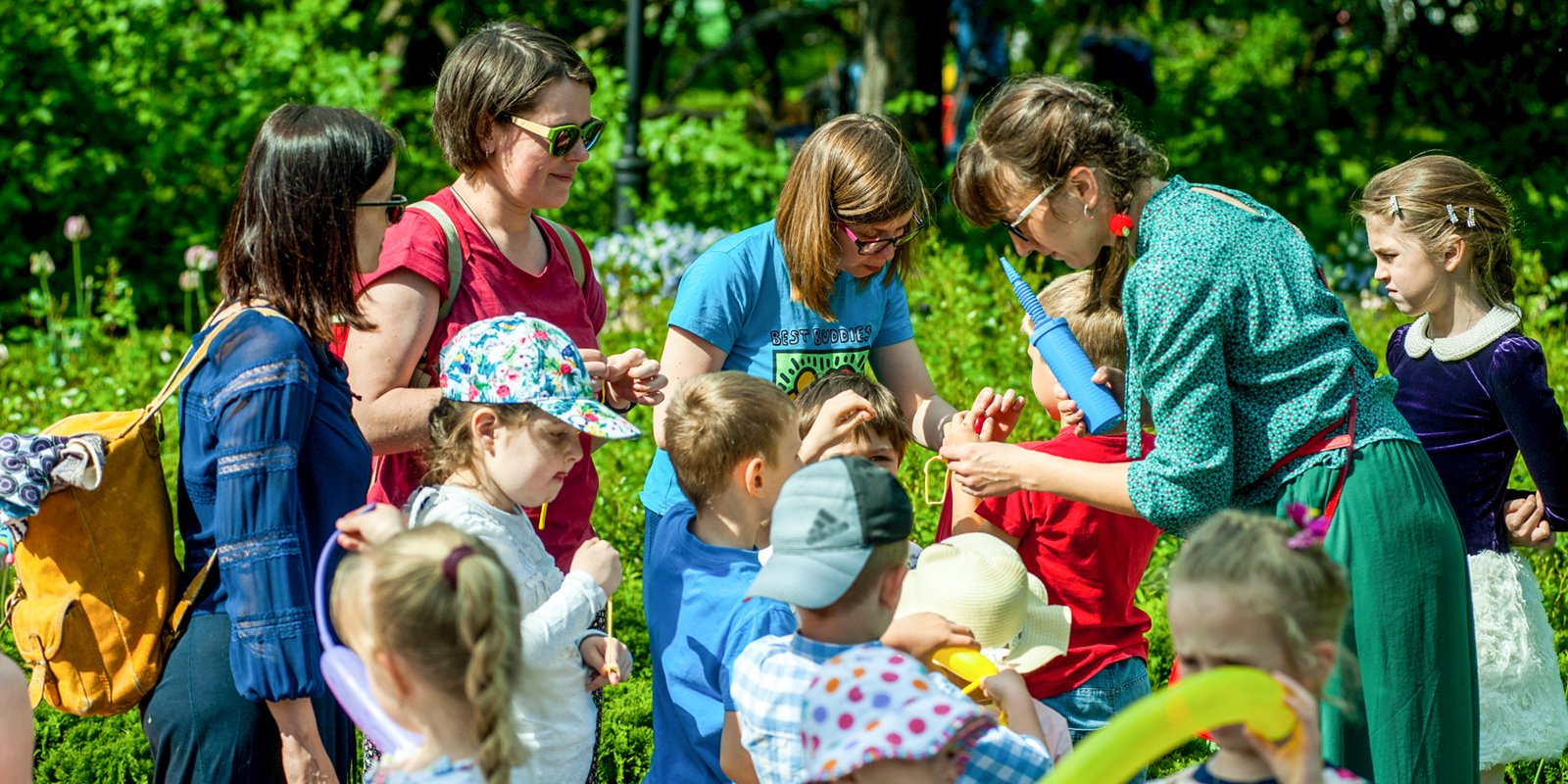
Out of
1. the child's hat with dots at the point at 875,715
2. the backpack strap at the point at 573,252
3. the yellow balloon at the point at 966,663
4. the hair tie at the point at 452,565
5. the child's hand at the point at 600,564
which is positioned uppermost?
the backpack strap at the point at 573,252

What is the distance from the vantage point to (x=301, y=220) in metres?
2.62

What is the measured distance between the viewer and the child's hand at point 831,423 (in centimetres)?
312

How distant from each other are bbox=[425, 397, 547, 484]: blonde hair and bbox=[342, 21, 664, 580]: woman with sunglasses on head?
4.2 inches

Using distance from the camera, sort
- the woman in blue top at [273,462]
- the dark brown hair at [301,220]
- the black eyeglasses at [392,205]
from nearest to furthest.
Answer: the woman in blue top at [273,462] < the dark brown hair at [301,220] < the black eyeglasses at [392,205]

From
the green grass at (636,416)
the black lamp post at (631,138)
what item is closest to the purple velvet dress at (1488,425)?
the green grass at (636,416)

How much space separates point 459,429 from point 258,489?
1.57ft

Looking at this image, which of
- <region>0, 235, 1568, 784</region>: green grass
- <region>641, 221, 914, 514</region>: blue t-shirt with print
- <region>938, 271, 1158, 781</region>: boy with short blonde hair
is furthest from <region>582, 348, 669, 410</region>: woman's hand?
<region>0, 235, 1568, 784</region>: green grass

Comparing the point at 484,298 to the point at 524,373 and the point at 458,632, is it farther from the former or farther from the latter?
the point at 458,632

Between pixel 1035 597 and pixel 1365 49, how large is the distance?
9.08 metres

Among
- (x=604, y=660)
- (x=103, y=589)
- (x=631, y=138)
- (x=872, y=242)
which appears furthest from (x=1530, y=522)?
(x=631, y=138)

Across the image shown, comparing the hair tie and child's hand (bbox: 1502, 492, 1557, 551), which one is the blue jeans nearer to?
child's hand (bbox: 1502, 492, 1557, 551)

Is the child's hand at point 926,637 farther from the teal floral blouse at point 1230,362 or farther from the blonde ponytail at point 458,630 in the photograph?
the blonde ponytail at point 458,630

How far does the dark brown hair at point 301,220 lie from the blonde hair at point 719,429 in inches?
26.1

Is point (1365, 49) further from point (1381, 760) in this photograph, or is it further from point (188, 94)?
point (1381, 760)
